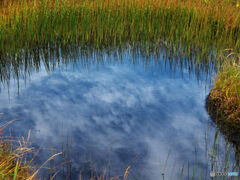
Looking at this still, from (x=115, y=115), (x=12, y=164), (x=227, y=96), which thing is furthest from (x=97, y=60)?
(x=12, y=164)

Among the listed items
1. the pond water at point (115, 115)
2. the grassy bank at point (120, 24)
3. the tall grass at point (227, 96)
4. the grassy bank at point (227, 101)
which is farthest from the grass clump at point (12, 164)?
the grassy bank at point (120, 24)

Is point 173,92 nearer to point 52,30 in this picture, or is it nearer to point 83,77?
point 83,77

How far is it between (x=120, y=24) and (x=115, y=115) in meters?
3.31

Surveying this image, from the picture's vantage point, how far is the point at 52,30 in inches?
272

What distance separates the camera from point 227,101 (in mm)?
4633

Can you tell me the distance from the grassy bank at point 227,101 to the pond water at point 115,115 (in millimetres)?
182

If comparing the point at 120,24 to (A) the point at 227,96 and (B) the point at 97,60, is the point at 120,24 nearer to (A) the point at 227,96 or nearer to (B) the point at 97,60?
(B) the point at 97,60

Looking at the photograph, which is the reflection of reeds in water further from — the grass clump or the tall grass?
the grass clump

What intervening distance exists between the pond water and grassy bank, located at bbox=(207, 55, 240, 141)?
182 mm

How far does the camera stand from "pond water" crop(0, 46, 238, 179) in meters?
3.45

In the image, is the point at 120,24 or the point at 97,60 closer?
the point at 97,60

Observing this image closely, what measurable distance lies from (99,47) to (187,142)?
3768 mm

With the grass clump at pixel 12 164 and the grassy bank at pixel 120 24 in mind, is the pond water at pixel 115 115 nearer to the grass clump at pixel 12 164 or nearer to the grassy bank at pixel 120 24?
the grass clump at pixel 12 164

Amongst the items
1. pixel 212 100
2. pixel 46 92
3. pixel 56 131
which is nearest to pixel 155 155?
pixel 56 131
